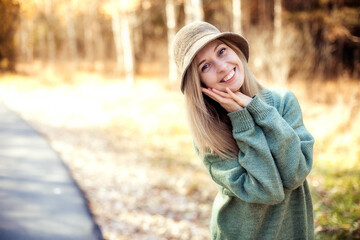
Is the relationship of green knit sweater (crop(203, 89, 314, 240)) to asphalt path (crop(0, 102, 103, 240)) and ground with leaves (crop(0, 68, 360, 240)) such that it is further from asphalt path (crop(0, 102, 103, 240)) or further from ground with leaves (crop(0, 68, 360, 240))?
asphalt path (crop(0, 102, 103, 240))

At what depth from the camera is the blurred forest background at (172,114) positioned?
164 inches

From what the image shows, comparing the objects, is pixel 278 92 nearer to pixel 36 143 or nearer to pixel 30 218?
pixel 30 218

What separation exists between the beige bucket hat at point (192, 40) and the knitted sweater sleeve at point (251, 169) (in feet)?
Answer: 1.34

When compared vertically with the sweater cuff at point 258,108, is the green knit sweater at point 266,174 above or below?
below

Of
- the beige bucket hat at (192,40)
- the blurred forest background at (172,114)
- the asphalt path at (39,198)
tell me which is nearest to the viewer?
the beige bucket hat at (192,40)

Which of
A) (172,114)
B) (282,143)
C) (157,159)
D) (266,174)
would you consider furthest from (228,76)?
(172,114)

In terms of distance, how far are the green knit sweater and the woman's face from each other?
0.19 metres

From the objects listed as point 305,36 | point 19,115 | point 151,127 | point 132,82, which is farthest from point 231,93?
point 132,82

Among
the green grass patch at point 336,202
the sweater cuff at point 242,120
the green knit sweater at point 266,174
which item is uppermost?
the sweater cuff at point 242,120

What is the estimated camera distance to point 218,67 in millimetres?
1673

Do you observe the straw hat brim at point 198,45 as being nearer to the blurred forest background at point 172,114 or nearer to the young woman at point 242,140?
the young woman at point 242,140

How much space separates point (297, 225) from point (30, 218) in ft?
10.6

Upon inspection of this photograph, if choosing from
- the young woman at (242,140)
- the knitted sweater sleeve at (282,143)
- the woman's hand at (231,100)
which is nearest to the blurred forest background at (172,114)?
the young woman at (242,140)

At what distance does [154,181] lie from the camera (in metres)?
5.36
